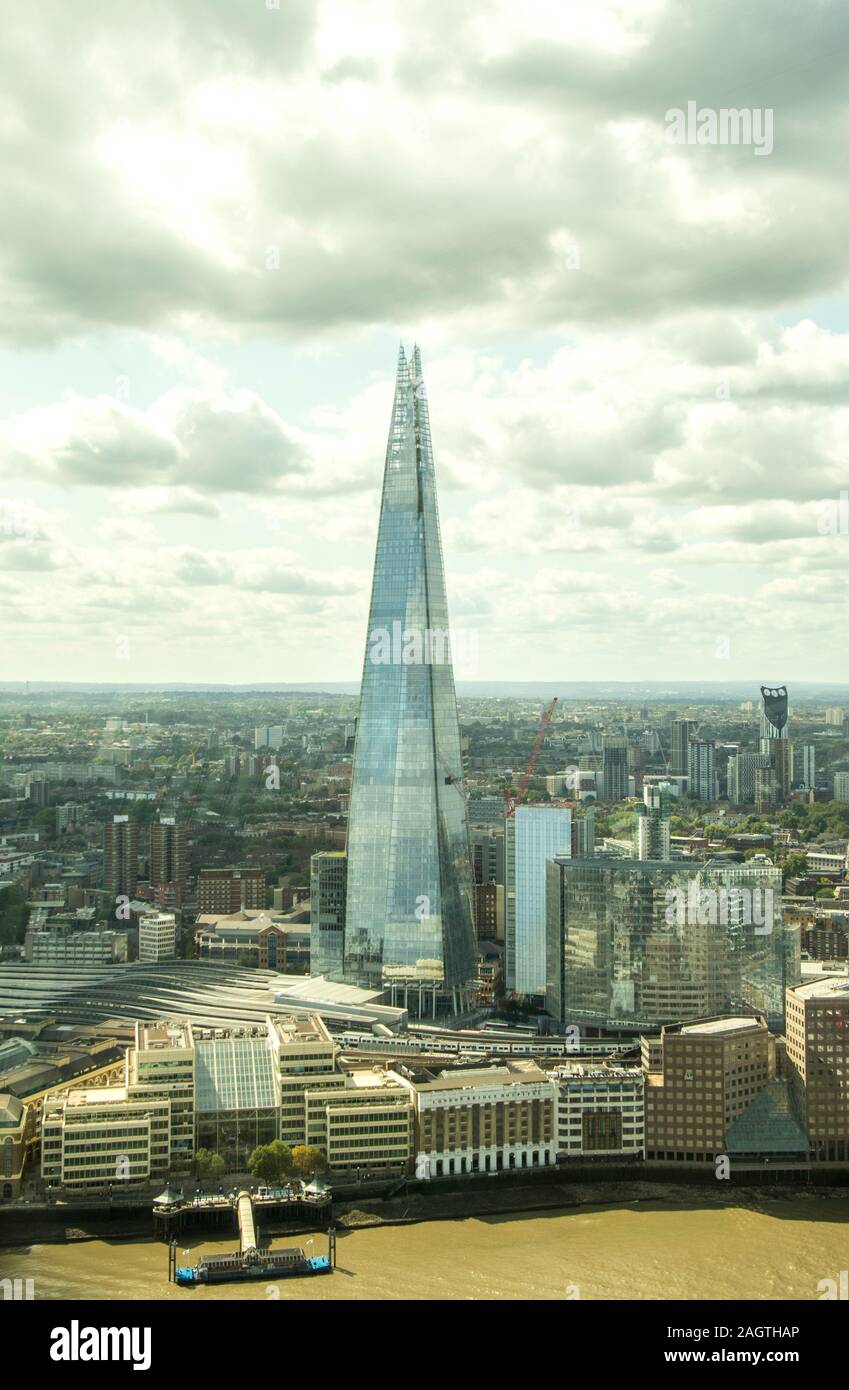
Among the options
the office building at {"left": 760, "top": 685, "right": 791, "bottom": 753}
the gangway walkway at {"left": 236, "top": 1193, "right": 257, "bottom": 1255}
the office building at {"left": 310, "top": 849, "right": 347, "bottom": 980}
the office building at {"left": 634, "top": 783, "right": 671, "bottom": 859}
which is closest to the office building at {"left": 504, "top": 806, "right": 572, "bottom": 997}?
the office building at {"left": 310, "top": 849, "right": 347, "bottom": 980}

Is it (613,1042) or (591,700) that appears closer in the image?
(613,1042)

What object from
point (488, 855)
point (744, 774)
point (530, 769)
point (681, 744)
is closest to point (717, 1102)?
point (488, 855)

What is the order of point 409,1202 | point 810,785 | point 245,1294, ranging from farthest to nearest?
1. point 810,785
2. point 409,1202
3. point 245,1294

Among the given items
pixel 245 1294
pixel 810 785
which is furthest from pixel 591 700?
pixel 245 1294

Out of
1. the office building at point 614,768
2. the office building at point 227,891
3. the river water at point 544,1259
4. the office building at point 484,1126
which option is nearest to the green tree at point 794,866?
the office building at point 614,768

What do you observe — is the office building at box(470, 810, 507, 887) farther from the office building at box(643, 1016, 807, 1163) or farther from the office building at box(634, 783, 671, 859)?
the office building at box(643, 1016, 807, 1163)
